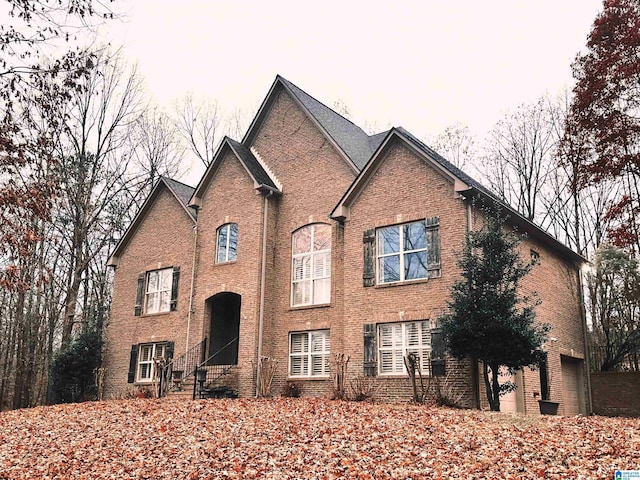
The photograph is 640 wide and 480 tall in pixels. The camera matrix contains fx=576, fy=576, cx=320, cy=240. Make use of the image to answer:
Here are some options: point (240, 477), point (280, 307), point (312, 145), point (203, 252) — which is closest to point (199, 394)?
point (280, 307)

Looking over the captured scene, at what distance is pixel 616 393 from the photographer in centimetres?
1944

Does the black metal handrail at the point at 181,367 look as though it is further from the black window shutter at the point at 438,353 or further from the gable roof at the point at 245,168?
the black window shutter at the point at 438,353

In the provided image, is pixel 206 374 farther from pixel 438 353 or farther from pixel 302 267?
pixel 438 353

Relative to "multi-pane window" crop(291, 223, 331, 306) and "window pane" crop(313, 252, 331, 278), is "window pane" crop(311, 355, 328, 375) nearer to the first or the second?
"multi-pane window" crop(291, 223, 331, 306)

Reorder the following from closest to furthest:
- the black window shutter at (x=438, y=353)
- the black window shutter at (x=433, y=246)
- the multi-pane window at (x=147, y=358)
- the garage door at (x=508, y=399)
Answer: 1. the black window shutter at (x=438, y=353)
2. the garage door at (x=508, y=399)
3. the black window shutter at (x=433, y=246)
4. the multi-pane window at (x=147, y=358)

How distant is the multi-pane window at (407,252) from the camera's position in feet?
51.8

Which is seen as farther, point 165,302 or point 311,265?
point 165,302

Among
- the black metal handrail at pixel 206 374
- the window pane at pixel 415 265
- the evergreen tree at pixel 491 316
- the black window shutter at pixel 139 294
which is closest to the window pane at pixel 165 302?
the black window shutter at pixel 139 294

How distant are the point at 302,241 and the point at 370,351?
474cm

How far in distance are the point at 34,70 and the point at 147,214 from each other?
655 inches

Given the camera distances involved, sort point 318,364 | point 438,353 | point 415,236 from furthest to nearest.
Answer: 1. point 318,364
2. point 415,236
3. point 438,353

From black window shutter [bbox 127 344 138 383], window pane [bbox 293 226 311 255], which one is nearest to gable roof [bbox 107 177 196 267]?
black window shutter [bbox 127 344 138 383]

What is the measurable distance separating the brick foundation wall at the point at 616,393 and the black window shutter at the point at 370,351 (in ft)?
29.6

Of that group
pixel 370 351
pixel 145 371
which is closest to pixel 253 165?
pixel 370 351
